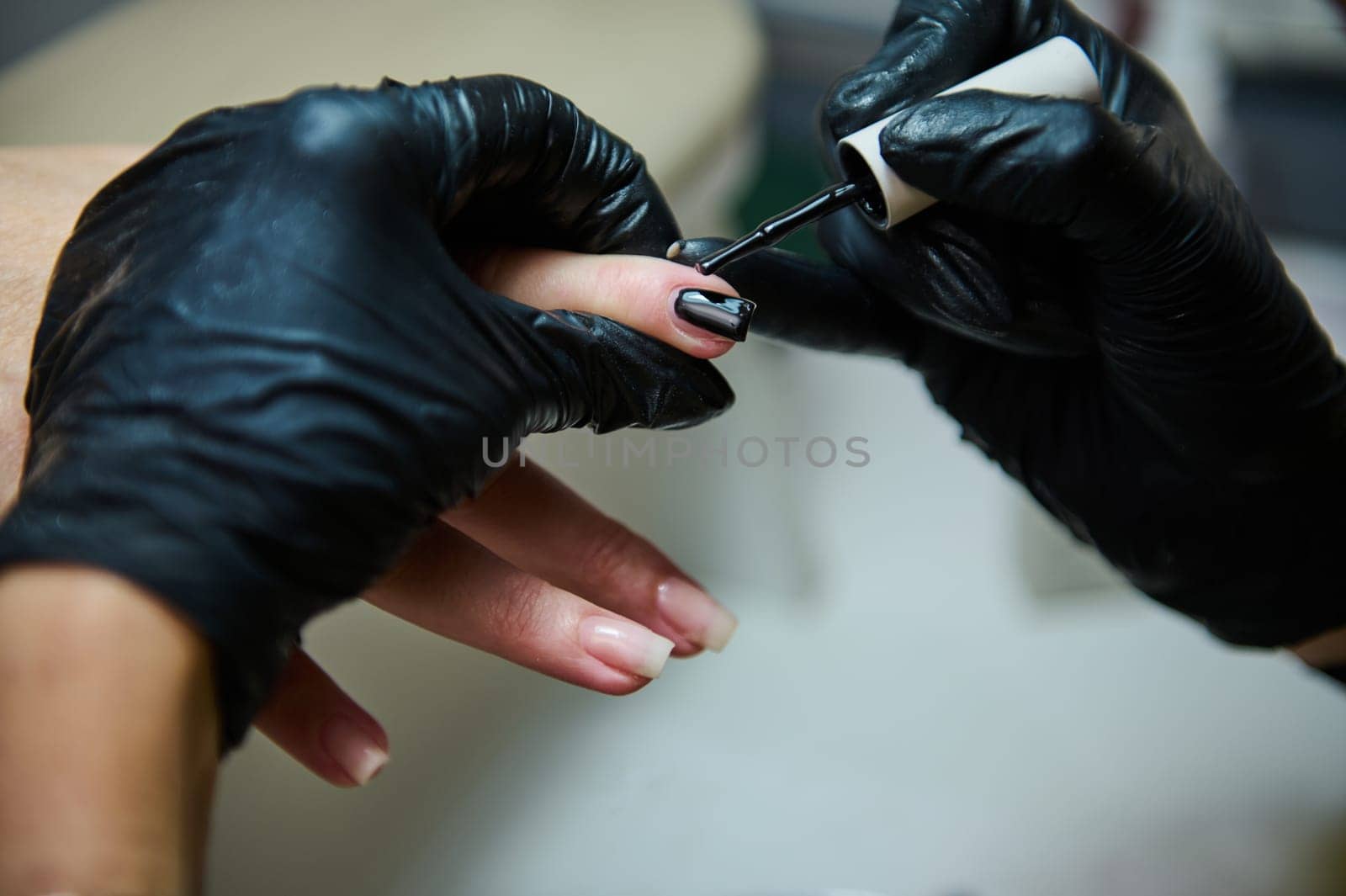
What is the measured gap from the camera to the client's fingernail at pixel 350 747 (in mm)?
678

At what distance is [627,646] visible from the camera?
655 millimetres

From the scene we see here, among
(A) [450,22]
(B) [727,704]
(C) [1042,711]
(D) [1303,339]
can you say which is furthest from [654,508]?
(D) [1303,339]

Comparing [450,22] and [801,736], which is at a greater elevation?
[450,22]

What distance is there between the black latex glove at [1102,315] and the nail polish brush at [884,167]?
2cm

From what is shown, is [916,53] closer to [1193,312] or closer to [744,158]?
[1193,312]

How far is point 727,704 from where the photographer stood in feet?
3.88

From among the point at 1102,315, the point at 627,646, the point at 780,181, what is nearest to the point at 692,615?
the point at 627,646

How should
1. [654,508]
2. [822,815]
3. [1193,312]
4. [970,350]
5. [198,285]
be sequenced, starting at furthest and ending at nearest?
[654,508]
[822,815]
[970,350]
[1193,312]
[198,285]

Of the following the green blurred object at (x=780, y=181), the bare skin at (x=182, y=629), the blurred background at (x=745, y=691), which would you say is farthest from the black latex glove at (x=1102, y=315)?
the green blurred object at (x=780, y=181)

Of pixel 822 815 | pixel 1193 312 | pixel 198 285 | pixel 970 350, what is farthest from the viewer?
pixel 822 815

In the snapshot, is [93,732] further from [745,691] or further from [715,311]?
[745,691]

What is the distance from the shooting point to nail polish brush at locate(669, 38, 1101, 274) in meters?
0.66

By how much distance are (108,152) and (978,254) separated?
0.77m

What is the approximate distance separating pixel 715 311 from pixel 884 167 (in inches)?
6.4
